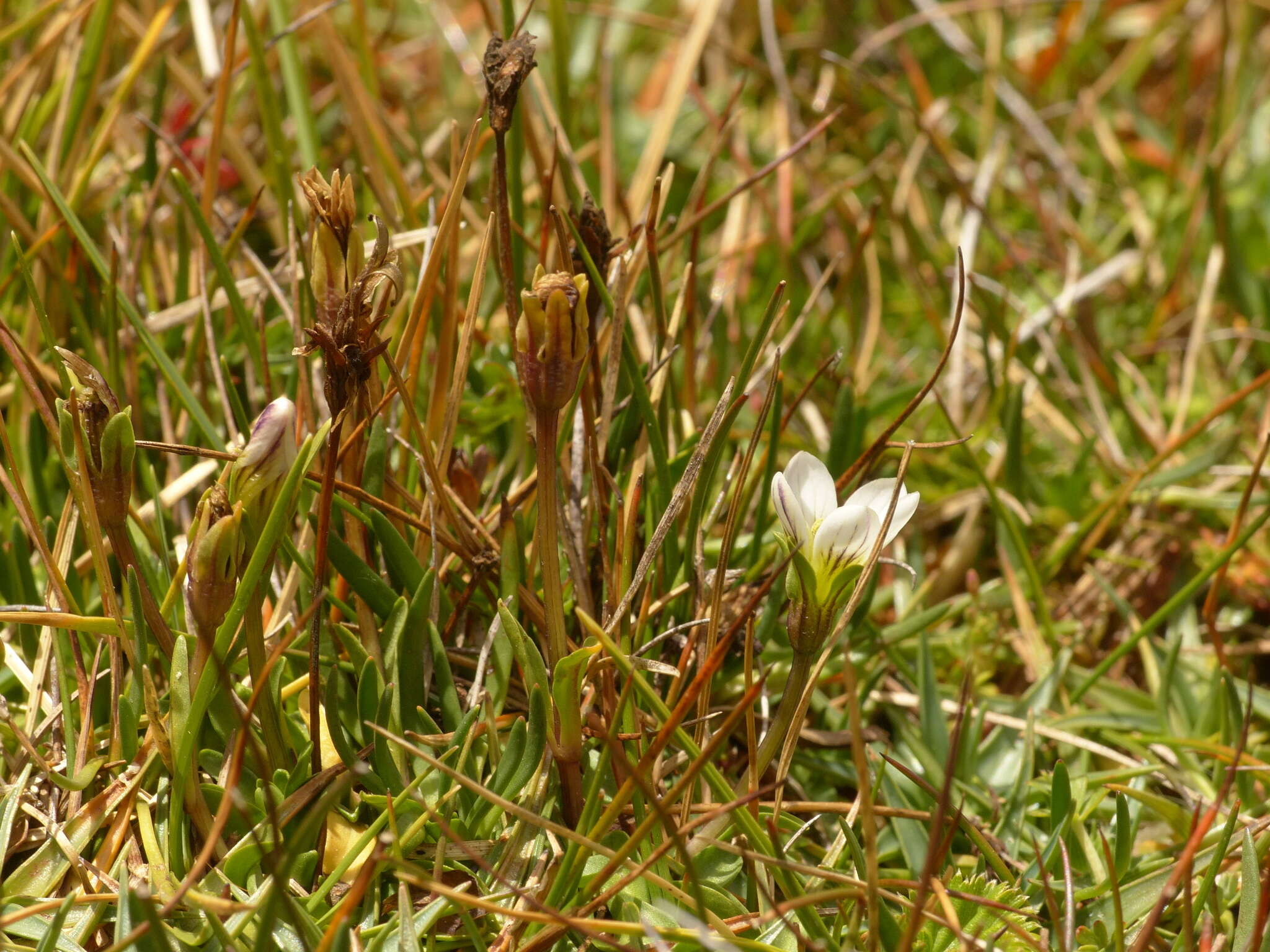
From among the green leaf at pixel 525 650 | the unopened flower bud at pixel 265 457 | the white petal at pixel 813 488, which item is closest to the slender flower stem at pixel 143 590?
the unopened flower bud at pixel 265 457

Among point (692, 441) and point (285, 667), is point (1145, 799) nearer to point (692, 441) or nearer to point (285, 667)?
point (692, 441)

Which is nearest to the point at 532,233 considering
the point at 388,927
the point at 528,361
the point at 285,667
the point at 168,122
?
the point at 168,122

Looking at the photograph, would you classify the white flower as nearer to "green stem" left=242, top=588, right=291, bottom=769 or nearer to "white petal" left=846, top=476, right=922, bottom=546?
"white petal" left=846, top=476, right=922, bottom=546

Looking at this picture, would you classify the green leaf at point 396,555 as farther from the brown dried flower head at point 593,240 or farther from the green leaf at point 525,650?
the brown dried flower head at point 593,240

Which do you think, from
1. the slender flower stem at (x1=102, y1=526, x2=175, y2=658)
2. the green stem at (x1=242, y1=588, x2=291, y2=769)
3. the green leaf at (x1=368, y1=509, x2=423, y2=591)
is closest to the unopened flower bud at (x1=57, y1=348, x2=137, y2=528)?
the slender flower stem at (x1=102, y1=526, x2=175, y2=658)

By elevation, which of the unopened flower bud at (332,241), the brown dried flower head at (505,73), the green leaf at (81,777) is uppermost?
the brown dried flower head at (505,73)

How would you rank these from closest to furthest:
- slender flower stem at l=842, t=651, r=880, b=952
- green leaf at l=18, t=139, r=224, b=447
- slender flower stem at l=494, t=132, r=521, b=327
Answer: slender flower stem at l=842, t=651, r=880, b=952
slender flower stem at l=494, t=132, r=521, b=327
green leaf at l=18, t=139, r=224, b=447
